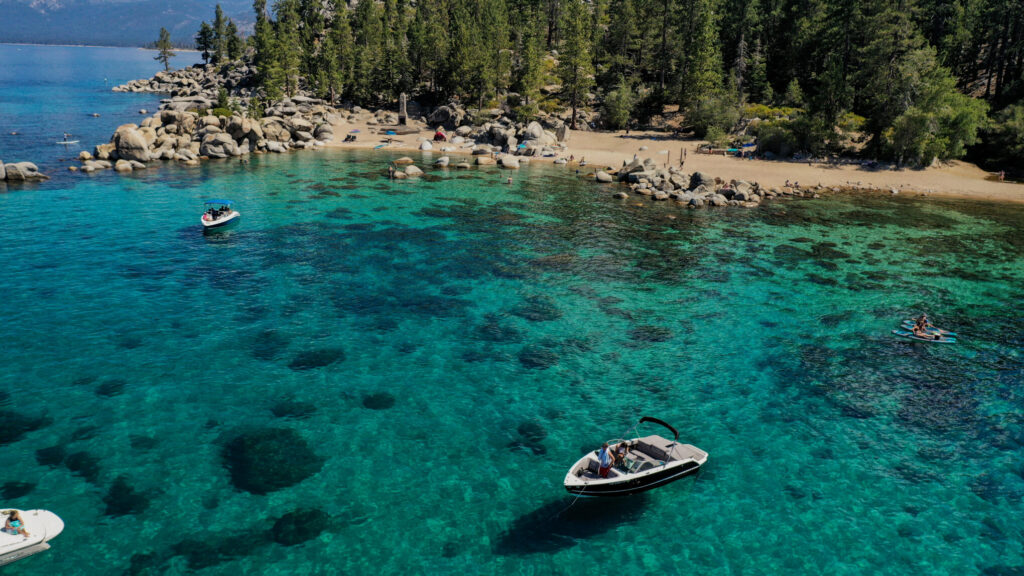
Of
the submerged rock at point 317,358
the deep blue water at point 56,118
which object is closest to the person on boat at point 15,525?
the submerged rock at point 317,358

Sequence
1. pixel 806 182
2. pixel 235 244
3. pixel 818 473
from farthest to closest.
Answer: pixel 806 182 < pixel 235 244 < pixel 818 473

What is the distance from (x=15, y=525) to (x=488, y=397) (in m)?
18.6

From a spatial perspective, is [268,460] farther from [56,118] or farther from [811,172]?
[56,118]

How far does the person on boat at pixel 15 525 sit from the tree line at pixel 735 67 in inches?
3918

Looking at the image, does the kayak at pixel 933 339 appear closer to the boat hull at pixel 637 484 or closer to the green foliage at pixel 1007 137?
the boat hull at pixel 637 484

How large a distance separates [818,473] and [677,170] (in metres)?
64.6

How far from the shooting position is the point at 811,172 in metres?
86.1

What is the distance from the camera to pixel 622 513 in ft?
72.2

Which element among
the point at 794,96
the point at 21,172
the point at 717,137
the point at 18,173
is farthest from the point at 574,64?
the point at 18,173

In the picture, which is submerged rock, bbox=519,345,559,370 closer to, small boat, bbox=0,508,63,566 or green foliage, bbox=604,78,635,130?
small boat, bbox=0,508,63,566

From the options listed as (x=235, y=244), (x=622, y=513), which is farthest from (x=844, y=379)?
(x=235, y=244)

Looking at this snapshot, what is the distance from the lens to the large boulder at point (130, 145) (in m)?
81.7

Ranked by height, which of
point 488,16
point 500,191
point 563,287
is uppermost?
point 488,16

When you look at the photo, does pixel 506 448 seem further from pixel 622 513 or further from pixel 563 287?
pixel 563 287
